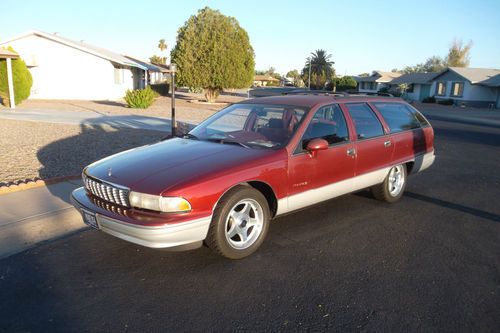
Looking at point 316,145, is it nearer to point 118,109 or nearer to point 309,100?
point 309,100

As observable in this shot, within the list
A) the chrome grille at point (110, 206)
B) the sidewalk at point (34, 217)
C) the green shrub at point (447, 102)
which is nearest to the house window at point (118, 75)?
the sidewalk at point (34, 217)

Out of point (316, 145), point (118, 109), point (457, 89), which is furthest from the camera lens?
point (457, 89)

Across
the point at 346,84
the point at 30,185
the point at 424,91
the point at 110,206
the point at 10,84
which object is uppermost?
the point at 346,84

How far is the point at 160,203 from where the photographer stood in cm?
348

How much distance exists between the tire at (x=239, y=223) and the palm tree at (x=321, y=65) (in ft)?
281

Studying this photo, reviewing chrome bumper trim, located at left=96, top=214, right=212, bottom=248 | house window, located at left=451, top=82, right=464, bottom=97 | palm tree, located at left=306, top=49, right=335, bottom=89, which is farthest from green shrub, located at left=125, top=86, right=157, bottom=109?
palm tree, located at left=306, top=49, right=335, bottom=89

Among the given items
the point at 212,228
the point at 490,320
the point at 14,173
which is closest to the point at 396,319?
the point at 490,320

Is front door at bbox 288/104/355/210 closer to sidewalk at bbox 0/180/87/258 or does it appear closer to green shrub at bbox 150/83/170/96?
sidewalk at bbox 0/180/87/258

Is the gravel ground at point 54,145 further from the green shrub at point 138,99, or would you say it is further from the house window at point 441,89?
the house window at point 441,89

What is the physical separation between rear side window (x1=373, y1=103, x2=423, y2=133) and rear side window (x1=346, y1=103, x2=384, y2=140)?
26 centimetres

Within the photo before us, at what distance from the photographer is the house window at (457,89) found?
147 ft

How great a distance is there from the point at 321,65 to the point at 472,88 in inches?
1828

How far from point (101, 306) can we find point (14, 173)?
4894mm

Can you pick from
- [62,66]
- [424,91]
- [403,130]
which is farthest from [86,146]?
[424,91]
